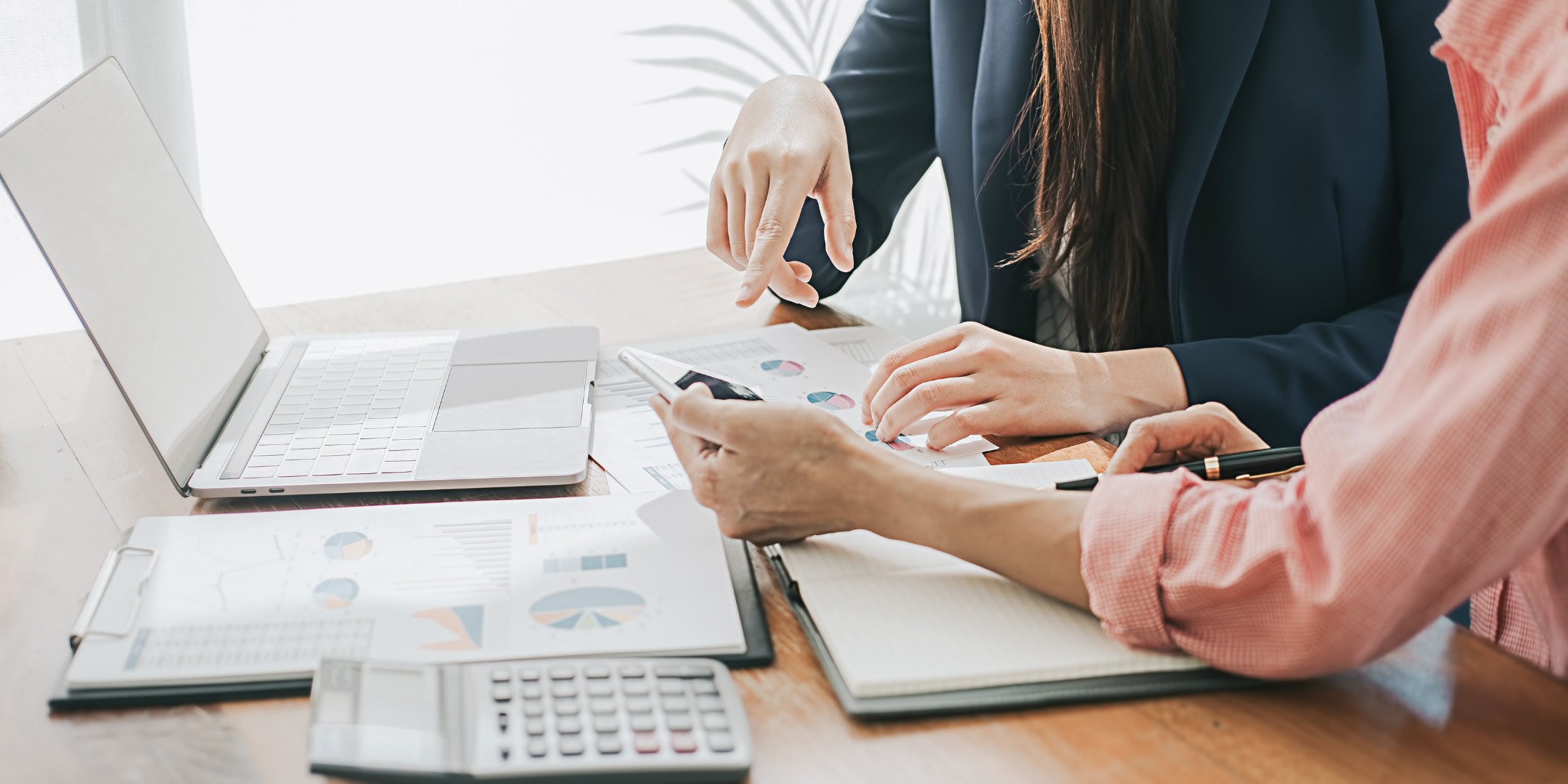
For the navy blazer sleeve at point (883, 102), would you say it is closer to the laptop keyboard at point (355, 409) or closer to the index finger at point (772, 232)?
the index finger at point (772, 232)

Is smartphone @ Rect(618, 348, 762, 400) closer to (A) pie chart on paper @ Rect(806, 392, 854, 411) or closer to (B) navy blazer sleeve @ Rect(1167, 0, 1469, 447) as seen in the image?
(A) pie chart on paper @ Rect(806, 392, 854, 411)

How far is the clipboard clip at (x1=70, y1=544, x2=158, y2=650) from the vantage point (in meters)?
0.59

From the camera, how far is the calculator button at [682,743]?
0.51 m

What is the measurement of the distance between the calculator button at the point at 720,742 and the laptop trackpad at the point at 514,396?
42 centimetres

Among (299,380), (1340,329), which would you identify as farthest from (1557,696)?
(299,380)

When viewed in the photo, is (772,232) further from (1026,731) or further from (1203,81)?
(1026,731)

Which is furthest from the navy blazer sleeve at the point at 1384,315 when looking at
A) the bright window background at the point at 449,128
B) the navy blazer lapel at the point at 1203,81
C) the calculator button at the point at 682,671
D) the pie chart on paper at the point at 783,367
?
the bright window background at the point at 449,128

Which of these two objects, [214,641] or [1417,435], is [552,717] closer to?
[214,641]

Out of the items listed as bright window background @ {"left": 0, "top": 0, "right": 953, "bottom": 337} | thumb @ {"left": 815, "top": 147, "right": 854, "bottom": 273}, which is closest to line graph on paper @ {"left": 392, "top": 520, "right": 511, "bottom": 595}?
thumb @ {"left": 815, "top": 147, "right": 854, "bottom": 273}

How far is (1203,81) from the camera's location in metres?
1.05

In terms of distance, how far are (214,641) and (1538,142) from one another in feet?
2.39

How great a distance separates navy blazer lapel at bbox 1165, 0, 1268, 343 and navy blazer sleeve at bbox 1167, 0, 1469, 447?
0.15m

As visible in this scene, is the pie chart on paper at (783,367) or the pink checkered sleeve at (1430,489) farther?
the pie chart on paper at (783,367)

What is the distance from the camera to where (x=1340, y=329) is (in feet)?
3.34
